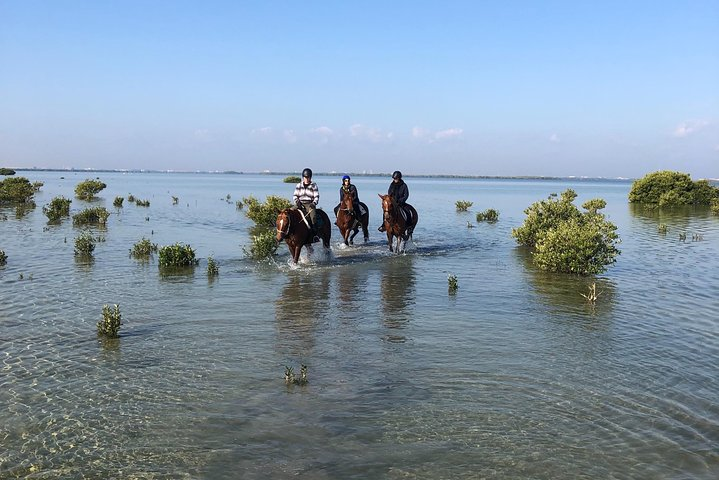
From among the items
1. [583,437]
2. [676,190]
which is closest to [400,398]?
[583,437]

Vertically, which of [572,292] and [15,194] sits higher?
[15,194]

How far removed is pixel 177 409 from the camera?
639cm

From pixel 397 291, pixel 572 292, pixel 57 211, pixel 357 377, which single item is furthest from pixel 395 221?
pixel 57 211

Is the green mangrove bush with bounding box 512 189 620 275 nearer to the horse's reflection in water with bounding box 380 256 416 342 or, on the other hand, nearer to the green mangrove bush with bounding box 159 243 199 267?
the horse's reflection in water with bounding box 380 256 416 342

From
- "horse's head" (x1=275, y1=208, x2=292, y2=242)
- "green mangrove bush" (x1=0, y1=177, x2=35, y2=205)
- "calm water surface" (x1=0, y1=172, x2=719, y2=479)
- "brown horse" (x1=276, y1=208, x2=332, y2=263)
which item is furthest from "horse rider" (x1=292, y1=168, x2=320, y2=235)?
"green mangrove bush" (x1=0, y1=177, x2=35, y2=205)

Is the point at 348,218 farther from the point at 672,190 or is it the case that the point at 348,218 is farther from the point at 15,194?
the point at 672,190

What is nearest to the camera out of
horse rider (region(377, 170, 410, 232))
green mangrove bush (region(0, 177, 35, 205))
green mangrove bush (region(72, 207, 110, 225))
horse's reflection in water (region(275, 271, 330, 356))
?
horse's reflection in water (region(275, 271, 330, 356))

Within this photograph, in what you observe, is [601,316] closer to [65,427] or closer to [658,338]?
[658,338]

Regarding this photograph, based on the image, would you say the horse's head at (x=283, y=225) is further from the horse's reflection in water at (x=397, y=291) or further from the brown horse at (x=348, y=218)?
the brown horse at (x=348, y=218)

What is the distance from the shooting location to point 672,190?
53.5 m

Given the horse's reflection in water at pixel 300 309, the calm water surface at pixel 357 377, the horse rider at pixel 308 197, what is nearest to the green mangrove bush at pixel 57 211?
the calm water surface at pixel 357 377

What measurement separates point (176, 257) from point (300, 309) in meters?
6.70

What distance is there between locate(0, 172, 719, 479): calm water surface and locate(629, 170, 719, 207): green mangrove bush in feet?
145

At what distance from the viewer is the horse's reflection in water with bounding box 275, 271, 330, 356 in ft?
29.6
